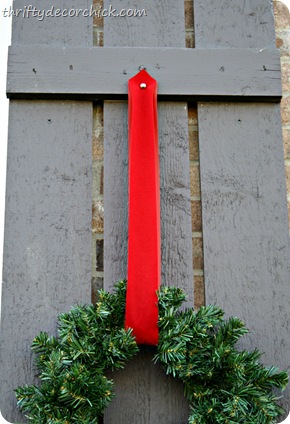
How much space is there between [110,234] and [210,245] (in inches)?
12.3

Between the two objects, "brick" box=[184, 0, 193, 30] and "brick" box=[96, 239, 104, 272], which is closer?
"brick" box=[96, 239, 104, 272]

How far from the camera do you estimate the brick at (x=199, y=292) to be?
6.45 feet

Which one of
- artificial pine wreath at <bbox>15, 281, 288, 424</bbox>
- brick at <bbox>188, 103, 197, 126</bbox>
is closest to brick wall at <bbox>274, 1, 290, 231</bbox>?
brick at <bbox>188, 103, 197, 126</bbox>

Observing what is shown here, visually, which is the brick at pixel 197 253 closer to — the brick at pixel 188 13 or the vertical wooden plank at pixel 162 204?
the vertical wooden plank at pixel 162 204

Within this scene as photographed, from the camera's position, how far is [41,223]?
1987mm

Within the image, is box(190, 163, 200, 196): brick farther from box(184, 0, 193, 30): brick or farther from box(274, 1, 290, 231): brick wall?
box(184, 0, 193, 30): brick

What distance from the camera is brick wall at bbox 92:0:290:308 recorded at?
198cm

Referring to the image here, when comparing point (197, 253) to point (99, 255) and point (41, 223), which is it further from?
point (41, 223)

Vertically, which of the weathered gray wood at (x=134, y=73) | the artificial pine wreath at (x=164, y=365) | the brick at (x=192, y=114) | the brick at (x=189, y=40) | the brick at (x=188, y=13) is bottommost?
the artificial pine wreath at (x=164, y=365)

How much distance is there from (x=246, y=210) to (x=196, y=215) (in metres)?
0.16

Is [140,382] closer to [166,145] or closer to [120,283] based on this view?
[120,283]

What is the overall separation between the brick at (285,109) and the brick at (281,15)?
11.2 inches

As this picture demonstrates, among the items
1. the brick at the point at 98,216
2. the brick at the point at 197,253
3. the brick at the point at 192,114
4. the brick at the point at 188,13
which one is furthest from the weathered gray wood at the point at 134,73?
the brick at the point at 197,253

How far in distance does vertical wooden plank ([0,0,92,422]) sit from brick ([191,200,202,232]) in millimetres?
→ 327
